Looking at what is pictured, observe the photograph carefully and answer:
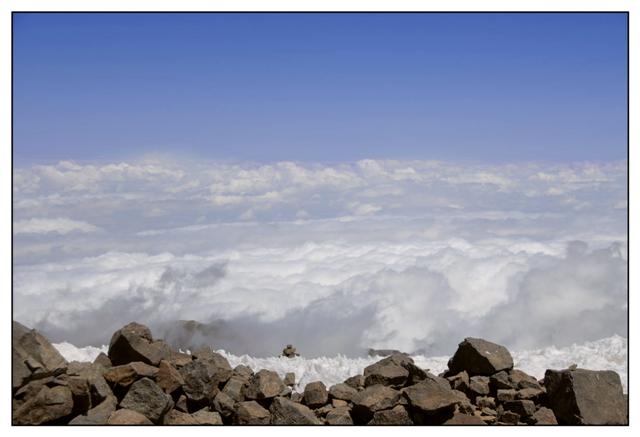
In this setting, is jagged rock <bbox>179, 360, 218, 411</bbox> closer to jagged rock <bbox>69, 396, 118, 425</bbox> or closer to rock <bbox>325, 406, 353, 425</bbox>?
jagged rock <bbox>69, 396, 118, 425</bbox>

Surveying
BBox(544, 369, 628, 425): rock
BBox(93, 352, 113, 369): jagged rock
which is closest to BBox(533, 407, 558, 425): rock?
BBox(544, 369, 628, 425): rock

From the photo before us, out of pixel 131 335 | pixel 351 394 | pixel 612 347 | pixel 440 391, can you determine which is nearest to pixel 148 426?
pixel 131 335

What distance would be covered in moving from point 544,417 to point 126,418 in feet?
19.8

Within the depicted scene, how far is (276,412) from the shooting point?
10.6 meters

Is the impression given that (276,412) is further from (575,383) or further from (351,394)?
(575,383)

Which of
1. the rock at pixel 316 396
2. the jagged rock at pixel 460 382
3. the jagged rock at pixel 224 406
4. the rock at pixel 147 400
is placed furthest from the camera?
the jagged rock at pixel 460 382

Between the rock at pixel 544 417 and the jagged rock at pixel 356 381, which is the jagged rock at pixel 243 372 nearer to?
the jagged rock at pixel 356 381

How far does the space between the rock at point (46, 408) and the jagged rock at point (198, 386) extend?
1871 millimetres

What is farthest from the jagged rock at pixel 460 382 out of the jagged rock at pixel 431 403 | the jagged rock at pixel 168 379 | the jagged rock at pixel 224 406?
the jagged rock at pixel 168 379

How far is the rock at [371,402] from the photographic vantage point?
10711 mm

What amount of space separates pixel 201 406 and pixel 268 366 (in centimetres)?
275

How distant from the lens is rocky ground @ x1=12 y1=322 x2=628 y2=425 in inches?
390

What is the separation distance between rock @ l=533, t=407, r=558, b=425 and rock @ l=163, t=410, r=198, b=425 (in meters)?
5.01

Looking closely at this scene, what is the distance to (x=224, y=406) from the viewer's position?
10977 mm
